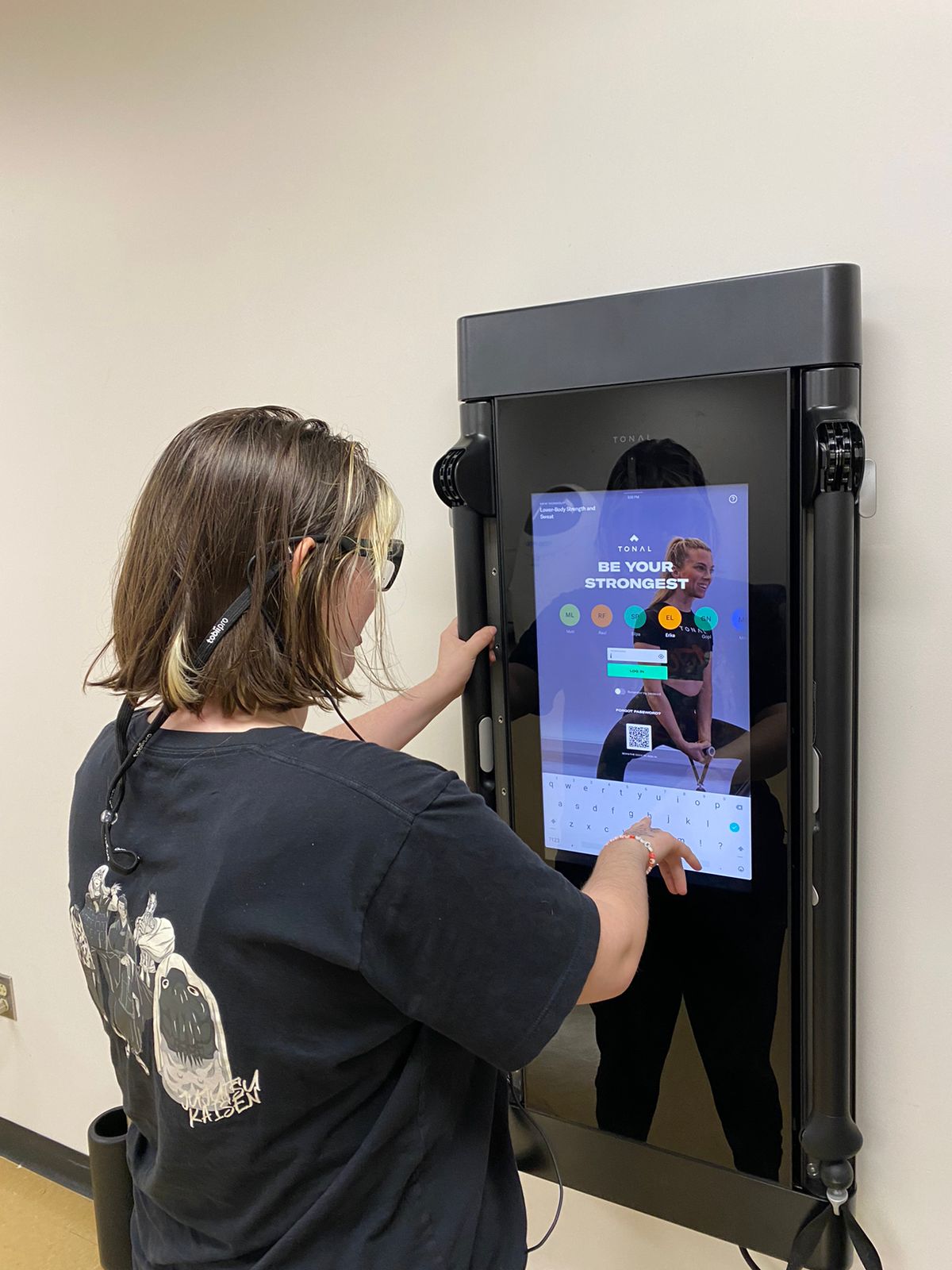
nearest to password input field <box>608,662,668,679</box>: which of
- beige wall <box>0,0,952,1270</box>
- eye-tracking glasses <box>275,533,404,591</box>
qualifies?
beige wall <box>0,0,952,1270</box>

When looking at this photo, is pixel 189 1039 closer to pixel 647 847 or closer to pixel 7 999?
pixel 647 847

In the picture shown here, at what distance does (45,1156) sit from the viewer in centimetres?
225

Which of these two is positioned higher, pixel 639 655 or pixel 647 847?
pixel 639 655

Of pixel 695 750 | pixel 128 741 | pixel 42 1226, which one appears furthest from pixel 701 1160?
pixel 42 1226

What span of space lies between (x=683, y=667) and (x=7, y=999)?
5.83ft

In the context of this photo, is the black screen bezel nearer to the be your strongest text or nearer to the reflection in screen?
the reflection in screen

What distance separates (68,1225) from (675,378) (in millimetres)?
2040

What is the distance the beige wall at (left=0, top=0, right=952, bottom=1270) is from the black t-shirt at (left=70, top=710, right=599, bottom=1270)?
1.90 feet

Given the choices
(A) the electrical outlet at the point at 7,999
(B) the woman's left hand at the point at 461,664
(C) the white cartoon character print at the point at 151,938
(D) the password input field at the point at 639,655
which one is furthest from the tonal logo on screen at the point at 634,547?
(A) the electrical outlet at the point at 7,999

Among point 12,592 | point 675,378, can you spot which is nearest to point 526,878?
point 675,378

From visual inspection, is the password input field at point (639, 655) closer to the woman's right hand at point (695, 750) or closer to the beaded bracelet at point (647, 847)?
the woman's right hand at point (695, 750)

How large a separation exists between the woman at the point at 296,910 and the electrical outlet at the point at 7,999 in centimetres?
138

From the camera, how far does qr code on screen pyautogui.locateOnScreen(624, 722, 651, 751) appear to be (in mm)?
1278

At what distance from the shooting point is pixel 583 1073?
53.9 inches
